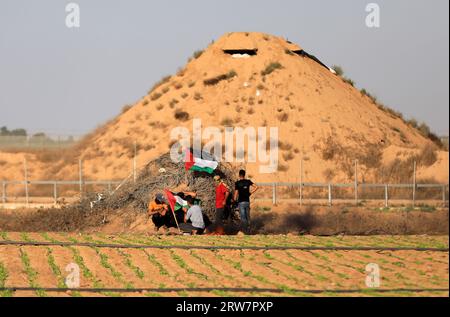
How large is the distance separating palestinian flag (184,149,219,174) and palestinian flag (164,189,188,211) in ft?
7.30

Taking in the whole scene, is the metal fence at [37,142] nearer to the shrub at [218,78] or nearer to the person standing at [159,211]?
the shrub at [218,78]

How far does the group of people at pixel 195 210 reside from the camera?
22.8 metres

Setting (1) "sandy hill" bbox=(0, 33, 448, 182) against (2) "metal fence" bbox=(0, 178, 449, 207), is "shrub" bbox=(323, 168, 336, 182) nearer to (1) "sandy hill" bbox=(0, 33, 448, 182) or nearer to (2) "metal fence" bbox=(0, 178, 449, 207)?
(1) "sandy hill" bbox=(0, 33, 448, 182)

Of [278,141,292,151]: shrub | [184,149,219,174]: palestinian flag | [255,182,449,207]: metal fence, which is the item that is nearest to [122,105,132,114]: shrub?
[278,141,292,151]: shrub

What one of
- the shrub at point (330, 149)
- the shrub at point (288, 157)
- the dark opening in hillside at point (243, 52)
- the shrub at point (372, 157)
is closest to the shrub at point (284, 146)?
the shrub at point (288, 157)

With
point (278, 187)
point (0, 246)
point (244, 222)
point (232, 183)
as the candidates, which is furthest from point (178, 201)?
point (278, 187)

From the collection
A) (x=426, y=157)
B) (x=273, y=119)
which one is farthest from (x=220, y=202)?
(x=273, y=119)

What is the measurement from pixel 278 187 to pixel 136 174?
48.7 feet

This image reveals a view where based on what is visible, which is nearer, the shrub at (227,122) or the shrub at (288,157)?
the shrub at (288,157)

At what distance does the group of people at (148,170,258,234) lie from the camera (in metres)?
22.8

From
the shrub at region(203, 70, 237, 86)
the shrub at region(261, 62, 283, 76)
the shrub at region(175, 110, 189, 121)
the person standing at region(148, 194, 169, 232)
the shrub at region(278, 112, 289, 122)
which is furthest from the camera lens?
the shrub at region(203, 70, 237, 86)

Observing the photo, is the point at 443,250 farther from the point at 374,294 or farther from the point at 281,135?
the point at 281,135

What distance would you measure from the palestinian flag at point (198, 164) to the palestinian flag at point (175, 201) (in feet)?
7.30

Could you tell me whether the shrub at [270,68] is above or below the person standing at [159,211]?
above
